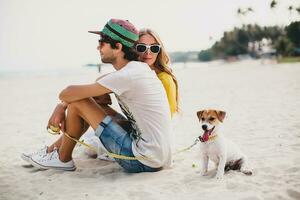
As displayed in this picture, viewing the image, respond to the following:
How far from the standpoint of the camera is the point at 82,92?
12.3 ft

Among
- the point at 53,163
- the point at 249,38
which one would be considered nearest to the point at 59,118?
the point at 53,163

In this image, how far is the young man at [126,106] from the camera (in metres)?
3.71

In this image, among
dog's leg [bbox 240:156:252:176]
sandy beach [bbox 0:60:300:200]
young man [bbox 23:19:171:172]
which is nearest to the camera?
sandy beach [bbox 0:60:300:200]

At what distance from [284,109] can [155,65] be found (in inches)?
186

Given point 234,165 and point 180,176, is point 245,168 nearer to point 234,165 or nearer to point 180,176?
point 234,165

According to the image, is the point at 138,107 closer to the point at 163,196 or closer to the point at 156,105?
the point at 156,105

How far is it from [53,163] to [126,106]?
1.18m

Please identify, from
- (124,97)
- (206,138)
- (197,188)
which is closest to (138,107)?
(124,97)

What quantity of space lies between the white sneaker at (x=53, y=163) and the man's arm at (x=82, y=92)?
33.3 inches

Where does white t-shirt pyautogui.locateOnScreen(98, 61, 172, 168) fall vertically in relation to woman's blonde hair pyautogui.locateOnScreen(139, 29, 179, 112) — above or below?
below

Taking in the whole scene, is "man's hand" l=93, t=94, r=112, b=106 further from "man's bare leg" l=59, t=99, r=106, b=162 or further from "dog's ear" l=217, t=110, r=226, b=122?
"dog's ear" l=217, t=110, r=226, b=122

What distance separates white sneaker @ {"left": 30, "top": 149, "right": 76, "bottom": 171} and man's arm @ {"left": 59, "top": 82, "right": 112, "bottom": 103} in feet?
2.78

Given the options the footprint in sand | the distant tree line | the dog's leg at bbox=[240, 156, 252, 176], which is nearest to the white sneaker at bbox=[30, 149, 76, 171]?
the dog's leg at bbox=[240, 156, 252, 176]

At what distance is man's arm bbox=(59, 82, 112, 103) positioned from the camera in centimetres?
366
